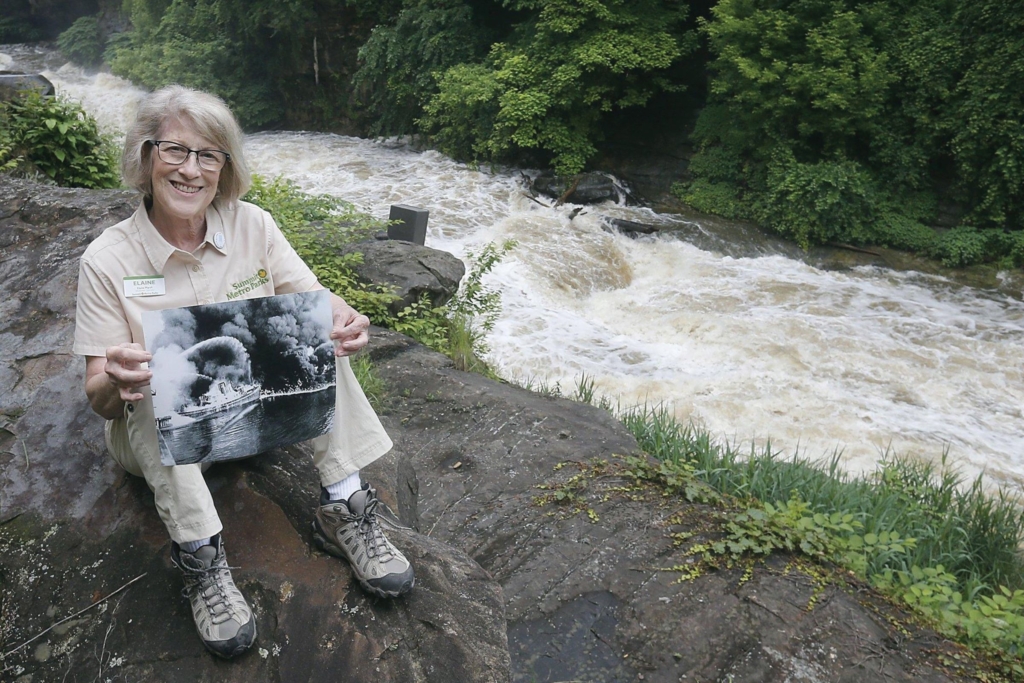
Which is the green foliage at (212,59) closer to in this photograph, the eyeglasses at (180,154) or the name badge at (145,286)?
the eyeglasses at (180,154)

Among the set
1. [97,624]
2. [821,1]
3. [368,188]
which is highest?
[821,1]

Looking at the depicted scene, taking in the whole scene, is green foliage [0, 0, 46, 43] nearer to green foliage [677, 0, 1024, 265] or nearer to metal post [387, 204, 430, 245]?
green foliage [677, 0, 1024, 265]

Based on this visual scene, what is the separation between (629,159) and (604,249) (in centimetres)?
412

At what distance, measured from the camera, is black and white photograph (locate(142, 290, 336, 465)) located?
196 centimetres

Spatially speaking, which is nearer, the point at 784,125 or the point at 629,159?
the point at 784,125

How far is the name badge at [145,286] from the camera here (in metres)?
2.08

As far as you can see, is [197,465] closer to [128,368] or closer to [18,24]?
[128,368]

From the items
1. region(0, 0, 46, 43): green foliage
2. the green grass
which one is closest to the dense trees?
the green grass

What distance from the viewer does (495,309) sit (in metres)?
7.27

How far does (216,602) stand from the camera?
79.7 inches

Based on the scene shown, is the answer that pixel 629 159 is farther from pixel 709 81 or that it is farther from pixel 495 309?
pixel 495 309

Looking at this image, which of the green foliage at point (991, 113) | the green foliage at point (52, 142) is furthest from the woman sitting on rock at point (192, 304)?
the green foliage at point (991, 113)

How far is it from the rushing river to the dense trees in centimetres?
117

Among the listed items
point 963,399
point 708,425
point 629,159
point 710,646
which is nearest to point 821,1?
point 629,159
